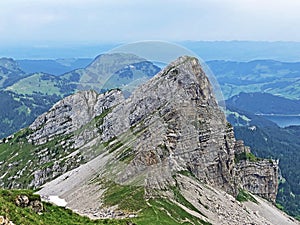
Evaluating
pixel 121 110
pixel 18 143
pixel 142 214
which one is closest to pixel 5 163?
pixel 18 143

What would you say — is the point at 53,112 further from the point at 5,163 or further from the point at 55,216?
the point at 55,216

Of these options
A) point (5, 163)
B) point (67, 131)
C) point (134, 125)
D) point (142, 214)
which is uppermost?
point (134, 125)

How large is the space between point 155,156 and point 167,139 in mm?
9037

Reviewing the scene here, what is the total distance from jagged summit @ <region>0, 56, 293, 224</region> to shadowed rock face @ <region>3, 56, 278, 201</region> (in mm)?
257

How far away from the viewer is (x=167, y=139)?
103000 mm

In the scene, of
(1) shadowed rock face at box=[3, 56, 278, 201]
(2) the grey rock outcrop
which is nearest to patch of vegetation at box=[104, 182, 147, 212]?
(2) the grey rock outcrop

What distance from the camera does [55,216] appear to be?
43281mm

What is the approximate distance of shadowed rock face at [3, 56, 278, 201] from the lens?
94.4m

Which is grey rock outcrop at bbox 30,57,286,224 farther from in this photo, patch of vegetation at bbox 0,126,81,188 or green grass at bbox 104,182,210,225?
patch of vegetation at bbox 0,126,81,188

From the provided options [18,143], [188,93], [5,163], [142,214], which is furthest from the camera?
[18,143]

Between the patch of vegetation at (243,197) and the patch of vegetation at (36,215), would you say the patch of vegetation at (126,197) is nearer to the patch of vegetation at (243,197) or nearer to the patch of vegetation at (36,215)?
the patch of vegetation at (36,215)

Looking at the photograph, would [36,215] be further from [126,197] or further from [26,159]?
[26,159]

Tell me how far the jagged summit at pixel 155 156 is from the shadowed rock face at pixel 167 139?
0.84 feet

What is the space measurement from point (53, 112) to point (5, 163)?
2700 centimetres
